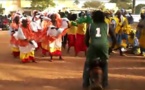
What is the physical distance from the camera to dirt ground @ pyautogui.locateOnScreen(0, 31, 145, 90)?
8.43m

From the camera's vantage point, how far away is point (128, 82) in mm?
8781

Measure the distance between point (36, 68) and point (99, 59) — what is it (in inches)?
178

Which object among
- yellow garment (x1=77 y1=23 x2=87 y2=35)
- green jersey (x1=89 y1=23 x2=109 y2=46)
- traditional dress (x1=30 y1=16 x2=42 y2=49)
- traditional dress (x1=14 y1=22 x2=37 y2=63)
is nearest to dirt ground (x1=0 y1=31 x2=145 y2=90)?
traditional dress (x1=14 y1=22 x2=37 y2=63)

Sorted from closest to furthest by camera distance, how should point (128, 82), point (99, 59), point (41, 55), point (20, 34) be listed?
point (99, 59) → point (128, 82) → point (20, 34) → point (41, 55)

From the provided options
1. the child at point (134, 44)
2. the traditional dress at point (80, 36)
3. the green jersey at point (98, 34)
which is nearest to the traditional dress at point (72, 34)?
the traditional dress at point (80, 36)

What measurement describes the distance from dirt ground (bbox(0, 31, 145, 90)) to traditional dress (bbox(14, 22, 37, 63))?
15.3 inches

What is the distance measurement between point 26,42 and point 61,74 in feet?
8.45

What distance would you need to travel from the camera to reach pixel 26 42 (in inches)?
468

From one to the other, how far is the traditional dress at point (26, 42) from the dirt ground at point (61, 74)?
0.39 meters

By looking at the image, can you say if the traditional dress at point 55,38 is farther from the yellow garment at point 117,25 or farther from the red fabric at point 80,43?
the yellow garment at point 117,25

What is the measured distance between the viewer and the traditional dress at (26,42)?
11773 millimetres

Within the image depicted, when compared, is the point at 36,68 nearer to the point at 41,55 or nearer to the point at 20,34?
the point at 20,34

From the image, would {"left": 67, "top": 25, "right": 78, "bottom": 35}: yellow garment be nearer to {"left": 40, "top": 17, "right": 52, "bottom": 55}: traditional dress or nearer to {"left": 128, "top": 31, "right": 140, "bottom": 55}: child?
{"left": 40, "top": 17, "right": 52, "bottom": 55}: traditional dress

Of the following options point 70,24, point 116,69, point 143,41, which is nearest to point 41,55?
point 70,24
